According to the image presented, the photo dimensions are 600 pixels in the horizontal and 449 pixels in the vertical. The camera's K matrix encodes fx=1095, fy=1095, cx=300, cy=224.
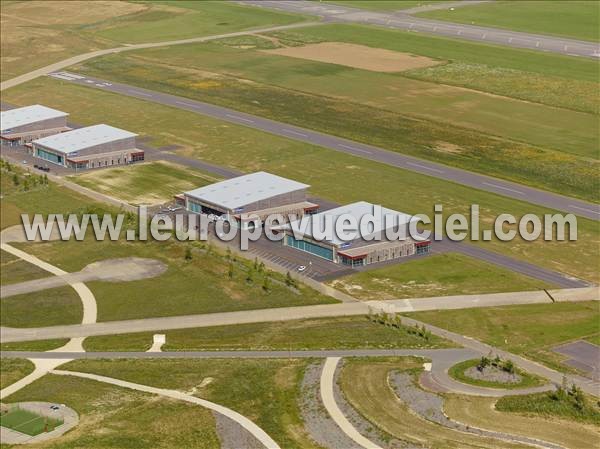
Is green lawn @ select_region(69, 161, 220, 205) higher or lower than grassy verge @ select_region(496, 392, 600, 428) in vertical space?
higher

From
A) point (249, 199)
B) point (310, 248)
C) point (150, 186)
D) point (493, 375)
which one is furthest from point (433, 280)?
point (150, 186)

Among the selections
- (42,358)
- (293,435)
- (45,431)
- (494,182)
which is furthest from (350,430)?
(494,182)

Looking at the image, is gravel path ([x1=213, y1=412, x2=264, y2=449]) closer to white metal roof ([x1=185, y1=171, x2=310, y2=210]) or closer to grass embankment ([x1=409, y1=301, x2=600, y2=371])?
grass embankment ([x1=409, y1=301, x2=600, y2=371])

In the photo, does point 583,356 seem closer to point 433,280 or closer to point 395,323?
point 395,323

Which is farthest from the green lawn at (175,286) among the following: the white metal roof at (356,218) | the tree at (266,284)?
the white metal roof at (356,218)

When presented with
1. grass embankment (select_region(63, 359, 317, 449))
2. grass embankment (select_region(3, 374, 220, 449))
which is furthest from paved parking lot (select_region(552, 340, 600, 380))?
grass embankment (select_region(3, 374, 220, 449))
